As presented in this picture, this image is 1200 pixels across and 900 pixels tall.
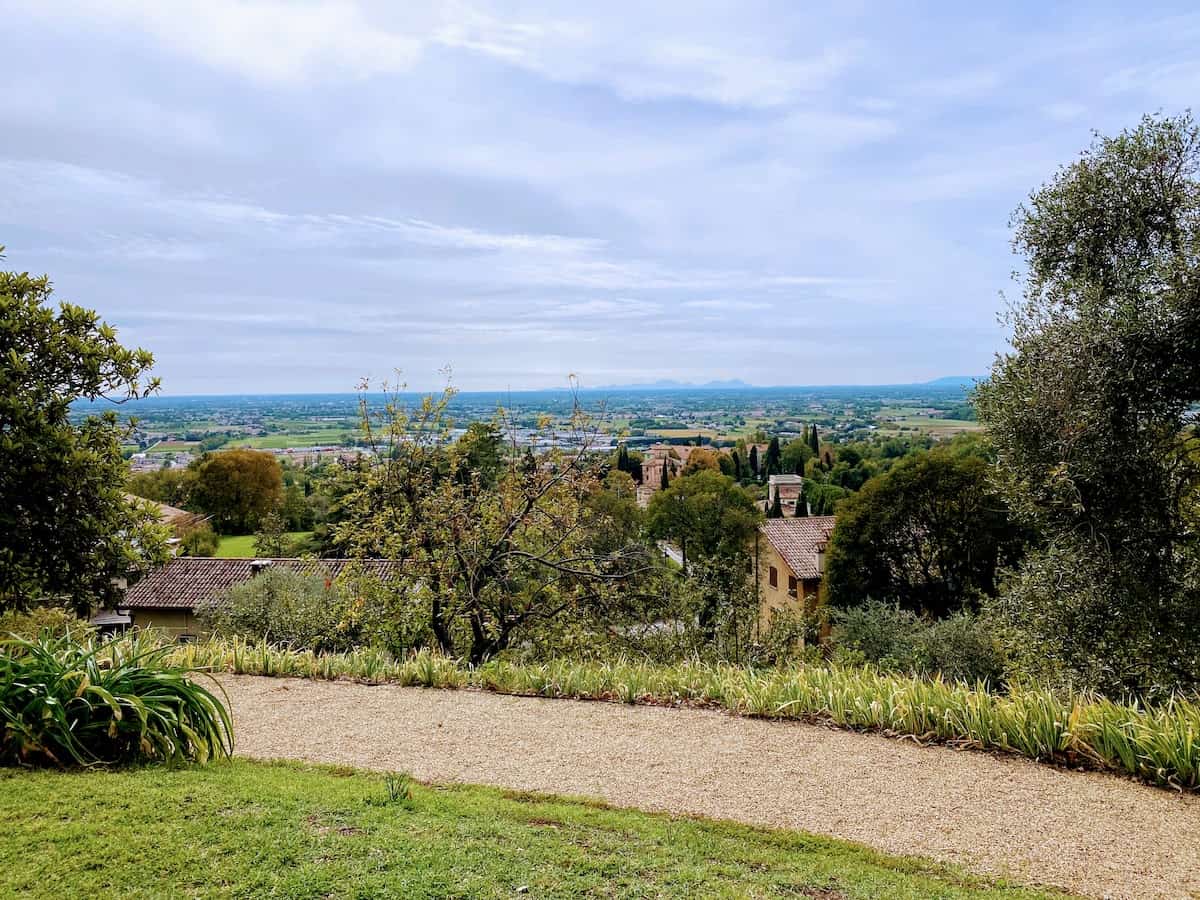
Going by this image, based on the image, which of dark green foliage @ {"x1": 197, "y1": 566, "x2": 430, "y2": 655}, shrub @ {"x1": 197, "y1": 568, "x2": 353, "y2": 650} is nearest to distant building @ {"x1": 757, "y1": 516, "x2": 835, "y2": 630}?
shrub @ {"x1": 197, "y1": 568, "x2": 353, "y2": 650}

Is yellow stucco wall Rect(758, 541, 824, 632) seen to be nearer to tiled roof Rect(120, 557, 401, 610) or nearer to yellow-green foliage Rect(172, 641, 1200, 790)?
tiled roof Rect(120, 557, 401, 610)

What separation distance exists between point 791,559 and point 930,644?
14.8 metres

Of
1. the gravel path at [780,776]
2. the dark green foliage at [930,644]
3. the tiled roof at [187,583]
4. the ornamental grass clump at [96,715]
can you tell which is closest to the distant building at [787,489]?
the tiled roof at [187,583]

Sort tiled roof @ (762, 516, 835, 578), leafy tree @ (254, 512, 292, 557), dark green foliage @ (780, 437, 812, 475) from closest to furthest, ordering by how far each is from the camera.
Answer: tiled roof @ (762, 516, 835, 578) < leafy tree @ (254, 512, 292, 557) < dark green foliage @ (780, 437, 812, 475)

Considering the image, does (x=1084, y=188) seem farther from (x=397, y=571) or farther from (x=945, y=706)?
(x=397, y=571)

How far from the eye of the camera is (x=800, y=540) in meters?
29.4

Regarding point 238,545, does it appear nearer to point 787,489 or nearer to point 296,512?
point 296,512

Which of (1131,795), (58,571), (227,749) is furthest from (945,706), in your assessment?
(58,571)

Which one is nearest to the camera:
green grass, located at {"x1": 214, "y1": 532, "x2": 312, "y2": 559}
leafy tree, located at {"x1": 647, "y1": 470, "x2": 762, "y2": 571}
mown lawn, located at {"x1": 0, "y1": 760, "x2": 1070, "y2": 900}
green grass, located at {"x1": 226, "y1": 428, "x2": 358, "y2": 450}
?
mown lawn, located at {"x1": 0, "y1": 760, "x2": 1070, "y2": 900}

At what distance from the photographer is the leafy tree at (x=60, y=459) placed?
18.4 feet

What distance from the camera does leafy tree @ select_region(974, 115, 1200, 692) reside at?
7.02 meters

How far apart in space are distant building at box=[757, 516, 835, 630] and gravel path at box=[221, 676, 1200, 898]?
20.7 metres

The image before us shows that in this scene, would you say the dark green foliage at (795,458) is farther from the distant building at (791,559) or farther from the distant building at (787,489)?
the distant building at (791,559)

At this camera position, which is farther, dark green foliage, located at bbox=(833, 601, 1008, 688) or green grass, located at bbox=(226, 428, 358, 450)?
green grass, located at bbox=(226, 428, 358, 450)
